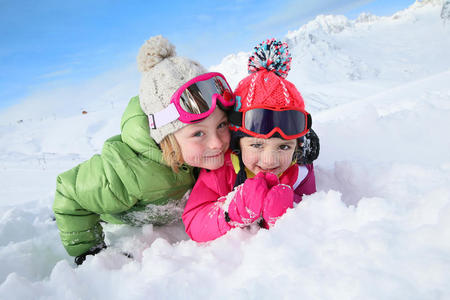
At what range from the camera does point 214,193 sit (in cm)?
197

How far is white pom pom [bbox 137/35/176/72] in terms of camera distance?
1.96 meters

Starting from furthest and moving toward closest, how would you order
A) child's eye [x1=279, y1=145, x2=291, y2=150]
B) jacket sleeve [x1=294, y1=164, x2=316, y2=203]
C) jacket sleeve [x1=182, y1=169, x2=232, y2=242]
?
jacket sleeve [x1=294, y1=164, x2=316, y2=203] → child's eye [x1=279, y1=145, x2=291, y2=150] → jacket sleeve [x1=182, y1=169, x2=232, y2=242]

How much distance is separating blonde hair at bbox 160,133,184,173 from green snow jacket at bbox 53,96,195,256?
57 millimetres

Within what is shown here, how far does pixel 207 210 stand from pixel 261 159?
504mm

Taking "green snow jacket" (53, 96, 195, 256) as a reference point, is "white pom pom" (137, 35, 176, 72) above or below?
above

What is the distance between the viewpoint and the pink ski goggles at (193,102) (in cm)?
177

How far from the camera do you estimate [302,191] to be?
2053mm

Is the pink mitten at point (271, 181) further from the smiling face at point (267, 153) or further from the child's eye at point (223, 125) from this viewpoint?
the child's eye at point (223, 125)

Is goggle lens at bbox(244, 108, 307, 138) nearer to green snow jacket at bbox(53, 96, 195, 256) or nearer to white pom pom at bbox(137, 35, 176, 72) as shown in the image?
green snow jacket at bbox(53, 96, 195, 256)

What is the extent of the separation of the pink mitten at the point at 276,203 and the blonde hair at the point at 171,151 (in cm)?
75

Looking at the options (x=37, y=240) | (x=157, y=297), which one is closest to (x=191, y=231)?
(x=157, y=297)

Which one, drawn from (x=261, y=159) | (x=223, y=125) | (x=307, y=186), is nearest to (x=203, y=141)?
(x=223, y=125)

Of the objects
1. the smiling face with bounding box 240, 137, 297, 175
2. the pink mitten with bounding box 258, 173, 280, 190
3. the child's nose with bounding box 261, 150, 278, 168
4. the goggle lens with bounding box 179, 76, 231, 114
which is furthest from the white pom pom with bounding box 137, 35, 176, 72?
the pink mitten with bounding box 258, 173, 280, 190

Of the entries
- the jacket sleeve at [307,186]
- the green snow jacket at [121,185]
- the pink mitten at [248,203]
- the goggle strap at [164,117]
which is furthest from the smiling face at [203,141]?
the jacket sleeve at [307,186]
